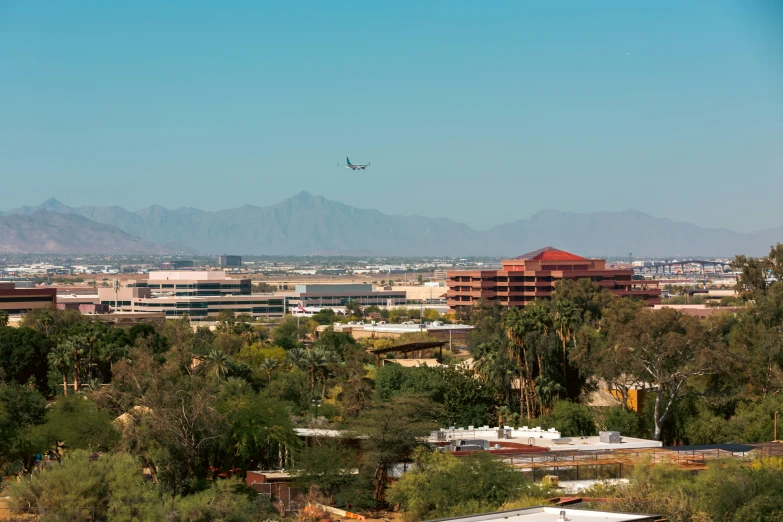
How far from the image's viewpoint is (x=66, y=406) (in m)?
62.4

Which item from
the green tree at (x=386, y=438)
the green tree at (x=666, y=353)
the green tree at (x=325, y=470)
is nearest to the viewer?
the green tree at (x=325, y=470)

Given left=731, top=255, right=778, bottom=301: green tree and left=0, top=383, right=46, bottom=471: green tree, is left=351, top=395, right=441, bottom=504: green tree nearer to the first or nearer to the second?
left=0, top=383, right=46, bottom=471: green tree

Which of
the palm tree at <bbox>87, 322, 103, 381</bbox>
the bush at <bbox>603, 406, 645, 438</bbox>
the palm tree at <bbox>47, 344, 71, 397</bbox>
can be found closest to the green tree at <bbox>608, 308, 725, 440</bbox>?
the bush at <bbox>603, 406, 645, 438</bbox>

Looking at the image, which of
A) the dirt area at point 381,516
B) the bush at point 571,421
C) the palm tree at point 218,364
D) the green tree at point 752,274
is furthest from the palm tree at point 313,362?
the green tree at point 752,274

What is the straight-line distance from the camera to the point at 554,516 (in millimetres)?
36969

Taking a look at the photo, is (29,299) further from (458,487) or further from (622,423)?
(458,487)

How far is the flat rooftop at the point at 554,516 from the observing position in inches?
1407

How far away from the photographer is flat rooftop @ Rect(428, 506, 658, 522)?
Result: 35734mm

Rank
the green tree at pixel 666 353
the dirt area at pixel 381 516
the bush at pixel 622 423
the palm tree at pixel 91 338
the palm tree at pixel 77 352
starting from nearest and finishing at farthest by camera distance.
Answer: the dirt area at pixel 381 516 → the green tree at pixel 666 353 → the bush at pixel 622 423 → the palm tree at pixel 77 352 → the palm tree at pixel 91 338

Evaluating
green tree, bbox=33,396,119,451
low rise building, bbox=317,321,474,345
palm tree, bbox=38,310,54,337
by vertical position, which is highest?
palm tree, bbox=38,310,54,337

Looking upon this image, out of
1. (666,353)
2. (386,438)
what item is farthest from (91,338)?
(666,353)

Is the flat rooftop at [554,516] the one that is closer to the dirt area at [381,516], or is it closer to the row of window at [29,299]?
the dirt area at [381,516]

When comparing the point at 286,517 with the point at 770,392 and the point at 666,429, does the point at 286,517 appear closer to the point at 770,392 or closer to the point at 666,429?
the point at 666,429

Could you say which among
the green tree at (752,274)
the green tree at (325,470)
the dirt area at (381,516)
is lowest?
the dirt area at (381,516)
